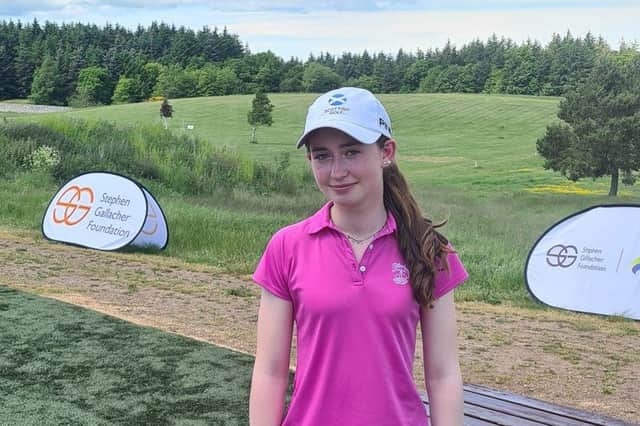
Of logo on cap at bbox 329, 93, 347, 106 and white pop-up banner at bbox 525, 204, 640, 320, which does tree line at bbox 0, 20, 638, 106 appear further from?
logo on cap at bbox 329, 93, 347, 106

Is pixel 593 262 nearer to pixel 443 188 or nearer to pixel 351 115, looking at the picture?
pixel 443 188

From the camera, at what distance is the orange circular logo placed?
10969mm

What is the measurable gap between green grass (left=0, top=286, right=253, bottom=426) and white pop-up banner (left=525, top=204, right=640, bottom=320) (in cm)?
404

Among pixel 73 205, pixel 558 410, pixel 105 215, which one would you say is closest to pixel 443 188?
pixel 105 215

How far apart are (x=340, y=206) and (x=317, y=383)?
1.13 feet

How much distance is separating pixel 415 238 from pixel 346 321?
0.71 ft

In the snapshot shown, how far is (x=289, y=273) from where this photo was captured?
1591mm

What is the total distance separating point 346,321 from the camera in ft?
5.03

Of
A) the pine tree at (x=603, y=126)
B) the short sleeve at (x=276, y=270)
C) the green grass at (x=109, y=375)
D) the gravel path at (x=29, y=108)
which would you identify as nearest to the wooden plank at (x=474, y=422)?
the green grass at (x=109, y=375)

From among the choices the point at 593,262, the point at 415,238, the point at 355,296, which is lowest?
the point at 593,262

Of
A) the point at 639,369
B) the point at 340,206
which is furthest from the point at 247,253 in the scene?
the point at 340,206

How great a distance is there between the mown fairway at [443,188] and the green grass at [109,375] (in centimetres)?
394

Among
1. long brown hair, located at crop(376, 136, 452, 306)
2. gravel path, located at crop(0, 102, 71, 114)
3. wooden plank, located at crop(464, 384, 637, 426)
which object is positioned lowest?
wooden plank, located at crop(464, 384, 637, 426)

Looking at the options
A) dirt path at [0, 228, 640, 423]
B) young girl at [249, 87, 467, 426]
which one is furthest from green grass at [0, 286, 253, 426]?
young girl at [249, 87, 467, 426]
